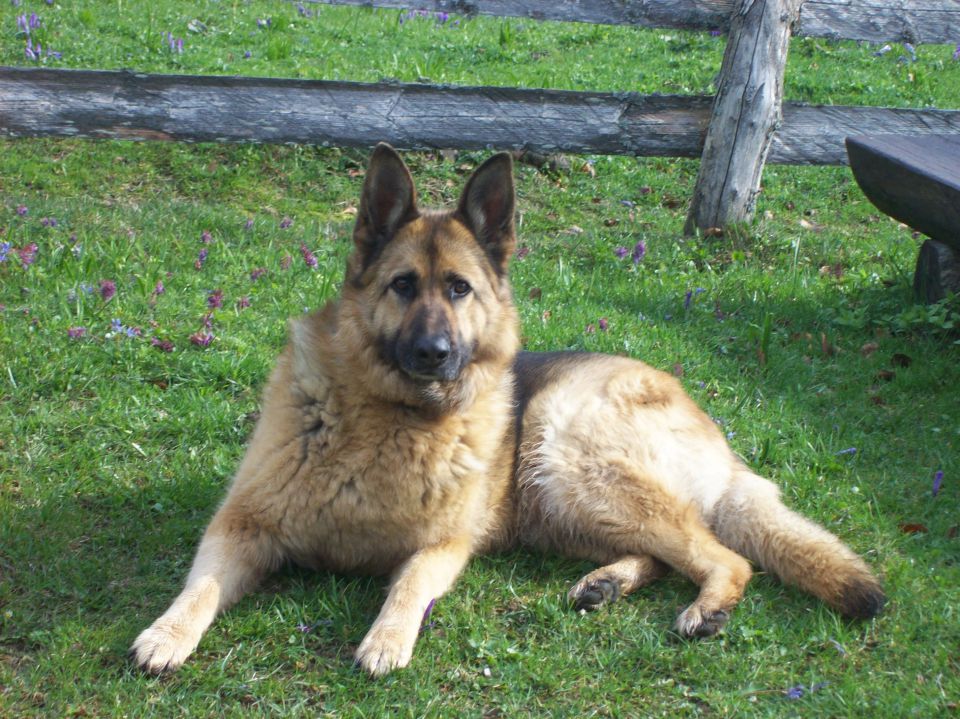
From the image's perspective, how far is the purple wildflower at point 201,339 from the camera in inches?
203

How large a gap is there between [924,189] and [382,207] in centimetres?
323

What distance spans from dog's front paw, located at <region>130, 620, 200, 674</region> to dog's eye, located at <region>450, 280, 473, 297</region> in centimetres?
167

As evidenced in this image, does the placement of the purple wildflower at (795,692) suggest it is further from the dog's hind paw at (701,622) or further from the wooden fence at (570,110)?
the wooden fence at (570,110)

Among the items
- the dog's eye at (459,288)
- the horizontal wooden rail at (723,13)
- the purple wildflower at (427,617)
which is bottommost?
the purple wildflower at (427,617)

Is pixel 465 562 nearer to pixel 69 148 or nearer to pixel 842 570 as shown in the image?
pixel 842 570

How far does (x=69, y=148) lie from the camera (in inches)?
306

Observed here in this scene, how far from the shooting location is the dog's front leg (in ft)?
11.0

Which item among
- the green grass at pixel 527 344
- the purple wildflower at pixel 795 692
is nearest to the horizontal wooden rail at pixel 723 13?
the green grass at pixel 527 344

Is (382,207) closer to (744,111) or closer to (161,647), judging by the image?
(161,647)

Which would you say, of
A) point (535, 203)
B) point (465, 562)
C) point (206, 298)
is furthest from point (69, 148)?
point (465, 562)

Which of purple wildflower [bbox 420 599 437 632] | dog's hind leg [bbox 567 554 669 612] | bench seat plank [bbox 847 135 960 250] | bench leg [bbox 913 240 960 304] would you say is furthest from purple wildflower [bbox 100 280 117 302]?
bench leg [bbox 913 240 960 304]

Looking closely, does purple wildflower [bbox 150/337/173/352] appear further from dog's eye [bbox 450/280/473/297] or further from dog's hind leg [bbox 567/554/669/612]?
dog's hind leg [bbox 567/554/669/612]

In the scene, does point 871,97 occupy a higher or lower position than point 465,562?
higher

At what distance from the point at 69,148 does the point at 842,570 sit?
672 cm
